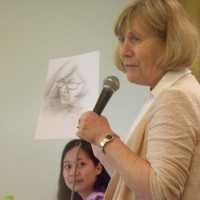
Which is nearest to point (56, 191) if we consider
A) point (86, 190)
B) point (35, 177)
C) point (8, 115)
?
point (35, 177)

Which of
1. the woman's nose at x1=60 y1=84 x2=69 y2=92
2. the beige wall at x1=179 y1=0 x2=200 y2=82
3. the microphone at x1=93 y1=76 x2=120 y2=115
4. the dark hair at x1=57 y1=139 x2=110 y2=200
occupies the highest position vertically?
the beige wall at x1=179 y1=0 x2=200 y2=82

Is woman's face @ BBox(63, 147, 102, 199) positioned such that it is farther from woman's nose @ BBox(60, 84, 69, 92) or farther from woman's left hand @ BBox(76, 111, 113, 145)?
woman's left hand @ BBox(76, 111, 113, 145)

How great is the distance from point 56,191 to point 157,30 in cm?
113

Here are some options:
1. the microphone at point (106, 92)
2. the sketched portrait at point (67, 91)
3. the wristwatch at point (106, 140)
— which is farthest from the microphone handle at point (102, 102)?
the sketched portrait at point (67, 91)

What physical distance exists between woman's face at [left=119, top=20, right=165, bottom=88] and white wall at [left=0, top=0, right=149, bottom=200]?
2.48ft

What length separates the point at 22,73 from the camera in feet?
6.30

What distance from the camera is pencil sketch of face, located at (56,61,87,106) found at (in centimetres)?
170

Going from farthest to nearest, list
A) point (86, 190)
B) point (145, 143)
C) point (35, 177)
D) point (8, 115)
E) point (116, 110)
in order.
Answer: point (8, 115)
point (35, 177)
point (116, 110)
point (86, 190)
point (145, 143)

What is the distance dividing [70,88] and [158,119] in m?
1.08

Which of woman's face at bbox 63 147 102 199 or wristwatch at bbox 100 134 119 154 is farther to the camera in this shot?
woman's face at bbox 63 147 102 199

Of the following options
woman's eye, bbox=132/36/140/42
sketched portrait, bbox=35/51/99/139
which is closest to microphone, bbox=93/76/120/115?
woman's eye, bbox=132/36/140/42

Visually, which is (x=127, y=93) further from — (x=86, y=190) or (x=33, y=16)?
(x=33, y=16)

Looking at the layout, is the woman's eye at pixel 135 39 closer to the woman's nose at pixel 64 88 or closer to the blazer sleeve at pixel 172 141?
the blazer sleeve at pixel 172 141

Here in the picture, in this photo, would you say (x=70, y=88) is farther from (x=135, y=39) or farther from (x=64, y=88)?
(x=135, y=39)
